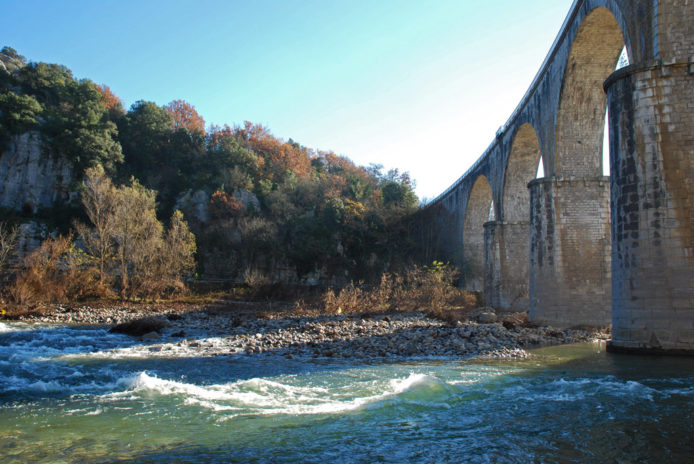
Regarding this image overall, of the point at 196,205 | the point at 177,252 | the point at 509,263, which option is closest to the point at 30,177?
the point at 196,205

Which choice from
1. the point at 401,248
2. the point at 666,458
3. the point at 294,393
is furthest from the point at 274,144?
the point at 666,458

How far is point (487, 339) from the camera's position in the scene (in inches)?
452

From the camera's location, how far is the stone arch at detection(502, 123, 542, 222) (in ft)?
70.6

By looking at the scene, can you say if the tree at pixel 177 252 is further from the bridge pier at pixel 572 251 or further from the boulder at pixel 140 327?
the bridge pier at pixel 572 251

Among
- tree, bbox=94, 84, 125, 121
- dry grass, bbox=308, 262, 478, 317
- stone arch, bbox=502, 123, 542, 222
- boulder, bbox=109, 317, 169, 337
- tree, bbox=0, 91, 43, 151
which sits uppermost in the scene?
tree, bbox=94, 84, 125, 121

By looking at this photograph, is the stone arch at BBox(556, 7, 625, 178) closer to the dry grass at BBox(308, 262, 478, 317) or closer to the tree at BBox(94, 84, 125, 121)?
the dry grass at BBox(308, 262, 478, 317)

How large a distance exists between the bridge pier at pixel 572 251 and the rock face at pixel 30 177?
1253 inches

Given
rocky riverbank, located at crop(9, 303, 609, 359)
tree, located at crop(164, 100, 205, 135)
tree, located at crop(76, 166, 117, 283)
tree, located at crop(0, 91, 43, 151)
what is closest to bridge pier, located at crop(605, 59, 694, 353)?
rocky riverbank, located at crop(9, 303, 609, 359)

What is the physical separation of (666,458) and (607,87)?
28.9ft

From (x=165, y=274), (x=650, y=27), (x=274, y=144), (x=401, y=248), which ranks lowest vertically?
(x=165, y=274)

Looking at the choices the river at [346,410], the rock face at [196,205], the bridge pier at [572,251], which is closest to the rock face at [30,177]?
the rock face at [196,205]

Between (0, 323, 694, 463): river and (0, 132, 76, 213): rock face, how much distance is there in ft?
94.6

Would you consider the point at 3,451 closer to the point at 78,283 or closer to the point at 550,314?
the point at 550,314

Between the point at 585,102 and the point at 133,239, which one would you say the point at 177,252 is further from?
Answer: the point at 585,102
